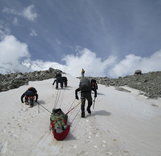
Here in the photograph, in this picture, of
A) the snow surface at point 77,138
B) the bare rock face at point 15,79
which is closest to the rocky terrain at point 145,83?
the bare rock face at point 15,79

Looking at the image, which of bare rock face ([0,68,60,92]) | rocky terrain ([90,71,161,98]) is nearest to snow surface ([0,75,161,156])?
bare rock face ([0,68,60,92])

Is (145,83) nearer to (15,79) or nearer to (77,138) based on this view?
(15,79)

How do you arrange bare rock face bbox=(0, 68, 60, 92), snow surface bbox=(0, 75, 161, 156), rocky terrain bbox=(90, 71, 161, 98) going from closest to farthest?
1. snow surface bbox=(0, 75, 161, 156)
2. bare rock face bbox=(0, 68, 60, 92)
3. rocky terrain bbox=(90, 71, 161, 98)

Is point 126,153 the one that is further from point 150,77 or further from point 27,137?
point 150,77

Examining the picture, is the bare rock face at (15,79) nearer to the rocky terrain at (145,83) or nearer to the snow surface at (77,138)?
the snow surface at (77,138)

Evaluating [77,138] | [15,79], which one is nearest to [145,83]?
[15,79]

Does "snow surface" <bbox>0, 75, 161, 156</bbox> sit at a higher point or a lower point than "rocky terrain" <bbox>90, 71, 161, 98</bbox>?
lower

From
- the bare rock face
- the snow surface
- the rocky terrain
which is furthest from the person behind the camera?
the rocky terrain

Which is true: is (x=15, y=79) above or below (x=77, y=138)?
above

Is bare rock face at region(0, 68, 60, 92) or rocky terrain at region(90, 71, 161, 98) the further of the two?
rocky terrain at region(90, 71, 161, 98)

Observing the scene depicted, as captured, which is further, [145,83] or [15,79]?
[145,83]

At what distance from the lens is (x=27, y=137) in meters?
6.10

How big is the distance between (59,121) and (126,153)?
10.0ft

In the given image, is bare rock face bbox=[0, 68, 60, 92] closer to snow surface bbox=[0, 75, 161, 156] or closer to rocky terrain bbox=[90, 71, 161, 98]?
snow surface bbox=[0, 75, 161, 156]
